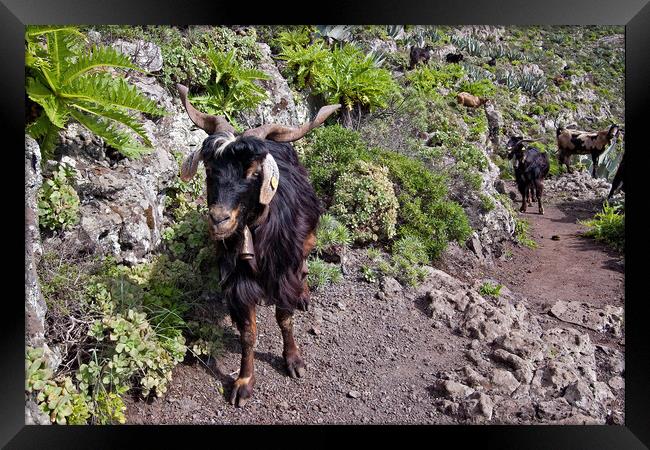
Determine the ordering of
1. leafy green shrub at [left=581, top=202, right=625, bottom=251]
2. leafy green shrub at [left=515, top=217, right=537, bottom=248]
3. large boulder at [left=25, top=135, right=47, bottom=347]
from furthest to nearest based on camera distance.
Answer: leafy green shrub at [left=515, top=217, right=537, bottom=248] < leafy green shrub at [left=581, top=202, right=625, bottom=251] < large boulder at [left=25, top=135, right=47, bottom=347]

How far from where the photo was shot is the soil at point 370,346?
255 centimetres

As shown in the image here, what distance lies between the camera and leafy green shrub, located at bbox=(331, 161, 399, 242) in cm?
384

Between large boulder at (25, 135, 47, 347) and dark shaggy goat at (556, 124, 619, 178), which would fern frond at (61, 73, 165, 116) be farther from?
dark shaggy goat at (556, 124, 619, 178)

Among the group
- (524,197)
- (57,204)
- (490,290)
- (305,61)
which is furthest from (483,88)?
(57,204)

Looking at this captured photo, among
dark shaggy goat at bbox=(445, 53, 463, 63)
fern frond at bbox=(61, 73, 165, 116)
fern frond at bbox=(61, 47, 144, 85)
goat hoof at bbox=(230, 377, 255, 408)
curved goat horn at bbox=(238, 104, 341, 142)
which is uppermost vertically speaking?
dark shaggy goat at bbox=(445, 53, 463, 63)

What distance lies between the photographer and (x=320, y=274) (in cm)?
341

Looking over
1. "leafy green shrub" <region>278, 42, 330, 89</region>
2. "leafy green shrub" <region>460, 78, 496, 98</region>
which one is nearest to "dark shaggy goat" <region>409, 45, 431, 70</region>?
"leafy green shrub" <region>460, 78, 496, 98</region>

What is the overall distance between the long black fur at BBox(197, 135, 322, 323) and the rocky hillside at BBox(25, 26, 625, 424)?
0.57 meters

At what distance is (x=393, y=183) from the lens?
428 cm

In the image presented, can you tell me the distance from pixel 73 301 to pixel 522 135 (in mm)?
4001

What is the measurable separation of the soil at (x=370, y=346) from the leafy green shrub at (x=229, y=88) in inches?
67.4

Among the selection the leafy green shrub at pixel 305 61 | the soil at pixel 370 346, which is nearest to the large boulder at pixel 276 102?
the leafy green shrub at pixel 305 61

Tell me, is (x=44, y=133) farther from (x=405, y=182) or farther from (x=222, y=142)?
(x=405, y=182)
